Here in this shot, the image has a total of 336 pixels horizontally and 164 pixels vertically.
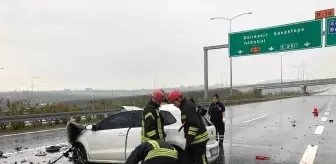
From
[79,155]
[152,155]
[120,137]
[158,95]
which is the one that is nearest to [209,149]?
[120,137]

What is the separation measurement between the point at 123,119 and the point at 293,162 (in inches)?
164

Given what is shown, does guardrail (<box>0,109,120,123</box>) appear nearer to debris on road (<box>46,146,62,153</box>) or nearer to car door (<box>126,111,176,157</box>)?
debris on road (<box>46,146,62,153</box>)

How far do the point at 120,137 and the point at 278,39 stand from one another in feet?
66.6

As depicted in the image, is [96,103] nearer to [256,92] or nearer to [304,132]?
[304,132]

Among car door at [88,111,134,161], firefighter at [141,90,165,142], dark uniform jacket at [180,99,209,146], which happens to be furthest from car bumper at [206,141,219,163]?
car door at [88,111,134,161]

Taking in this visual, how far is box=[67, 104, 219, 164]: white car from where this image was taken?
723cm

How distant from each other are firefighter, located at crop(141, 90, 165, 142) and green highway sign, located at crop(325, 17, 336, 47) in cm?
2077

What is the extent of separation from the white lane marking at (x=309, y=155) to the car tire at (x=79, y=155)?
517 cm

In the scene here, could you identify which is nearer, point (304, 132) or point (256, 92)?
point (304, 132)

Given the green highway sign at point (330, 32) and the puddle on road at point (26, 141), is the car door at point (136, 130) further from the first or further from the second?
the green highway sign at point (330, 32)

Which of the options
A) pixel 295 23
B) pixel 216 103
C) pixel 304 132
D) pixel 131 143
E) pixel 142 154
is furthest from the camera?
pixel 295 23

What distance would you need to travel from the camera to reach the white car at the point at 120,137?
23.7ft

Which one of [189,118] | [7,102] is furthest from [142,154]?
[7,102]

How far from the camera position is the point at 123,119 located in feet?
25.9
